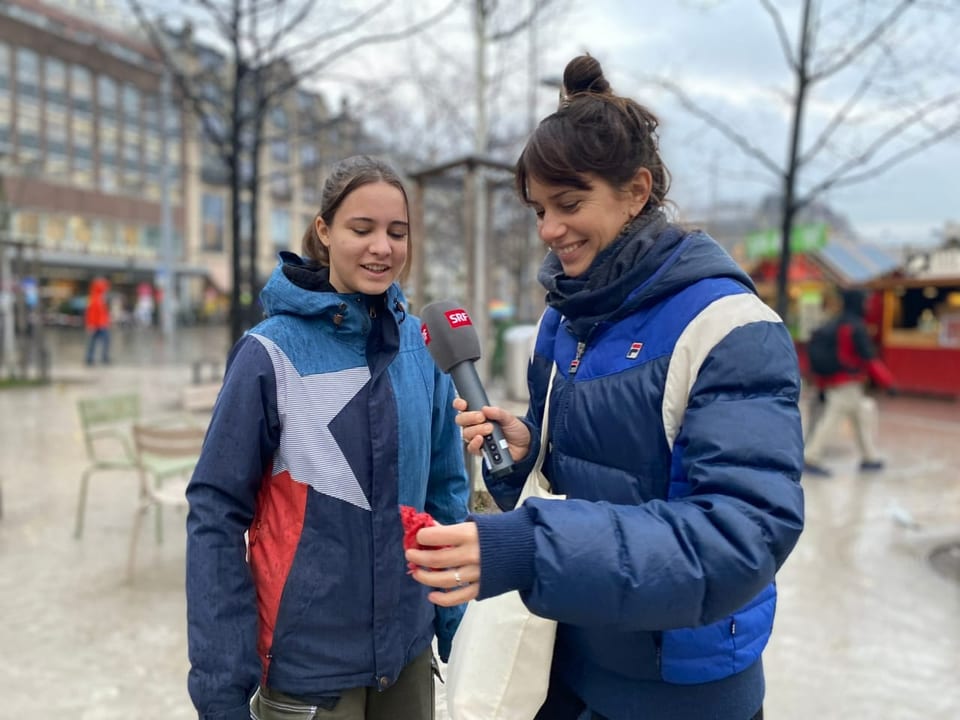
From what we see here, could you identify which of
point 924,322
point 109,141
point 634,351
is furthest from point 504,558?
point 109,141

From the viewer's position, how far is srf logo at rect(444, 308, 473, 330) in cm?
163

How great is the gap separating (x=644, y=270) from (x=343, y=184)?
0.82 metres

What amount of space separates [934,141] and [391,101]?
8543 millimetres

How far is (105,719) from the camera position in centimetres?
312

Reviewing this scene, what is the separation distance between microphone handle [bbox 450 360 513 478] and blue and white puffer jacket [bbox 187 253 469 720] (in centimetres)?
28

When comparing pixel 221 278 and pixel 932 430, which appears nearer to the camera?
pixel 932 430

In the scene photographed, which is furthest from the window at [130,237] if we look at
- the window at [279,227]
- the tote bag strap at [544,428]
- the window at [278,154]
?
the tote bag strap at [544,428]

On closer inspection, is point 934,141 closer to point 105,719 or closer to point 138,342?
point 105,719

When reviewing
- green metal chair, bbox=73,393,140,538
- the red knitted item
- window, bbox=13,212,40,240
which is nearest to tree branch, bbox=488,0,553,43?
green metal chair, bbox=73,393,140,538

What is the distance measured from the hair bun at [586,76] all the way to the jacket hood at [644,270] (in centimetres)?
26

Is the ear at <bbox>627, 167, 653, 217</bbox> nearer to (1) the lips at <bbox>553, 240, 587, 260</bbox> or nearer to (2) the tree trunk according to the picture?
(1) the lips at <bbox>553, 240, 587, 260</bbox>

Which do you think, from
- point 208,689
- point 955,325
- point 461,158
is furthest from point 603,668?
point 955,325

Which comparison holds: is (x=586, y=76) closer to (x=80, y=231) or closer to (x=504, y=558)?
(x=504, y=558)

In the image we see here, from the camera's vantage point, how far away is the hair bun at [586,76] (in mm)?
1315
